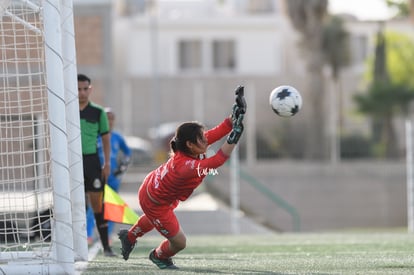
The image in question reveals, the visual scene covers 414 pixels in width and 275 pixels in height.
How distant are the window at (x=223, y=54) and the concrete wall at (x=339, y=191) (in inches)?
572

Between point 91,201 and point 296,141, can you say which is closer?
point 91,201

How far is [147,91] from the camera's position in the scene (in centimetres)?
4441

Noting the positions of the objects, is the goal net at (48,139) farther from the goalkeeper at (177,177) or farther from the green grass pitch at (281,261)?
the goalkeeper at (177,177)

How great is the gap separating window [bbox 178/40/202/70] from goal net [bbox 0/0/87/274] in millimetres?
37051

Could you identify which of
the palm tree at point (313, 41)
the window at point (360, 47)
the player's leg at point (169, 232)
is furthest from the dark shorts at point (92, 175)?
the window at point (360, 47)

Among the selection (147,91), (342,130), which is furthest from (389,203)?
(147,91)

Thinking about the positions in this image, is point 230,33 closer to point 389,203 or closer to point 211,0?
point 211,0

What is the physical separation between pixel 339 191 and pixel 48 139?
84.6ft

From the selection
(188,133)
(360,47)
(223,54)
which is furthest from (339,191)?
(188,133)

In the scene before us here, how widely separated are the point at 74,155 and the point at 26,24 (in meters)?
1.32

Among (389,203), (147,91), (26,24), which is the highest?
(26,24)

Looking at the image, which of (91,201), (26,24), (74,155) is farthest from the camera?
(91,201)

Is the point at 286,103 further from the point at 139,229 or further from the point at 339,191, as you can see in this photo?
the point at 339,191

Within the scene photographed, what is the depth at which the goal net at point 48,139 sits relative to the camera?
807 centimetres
